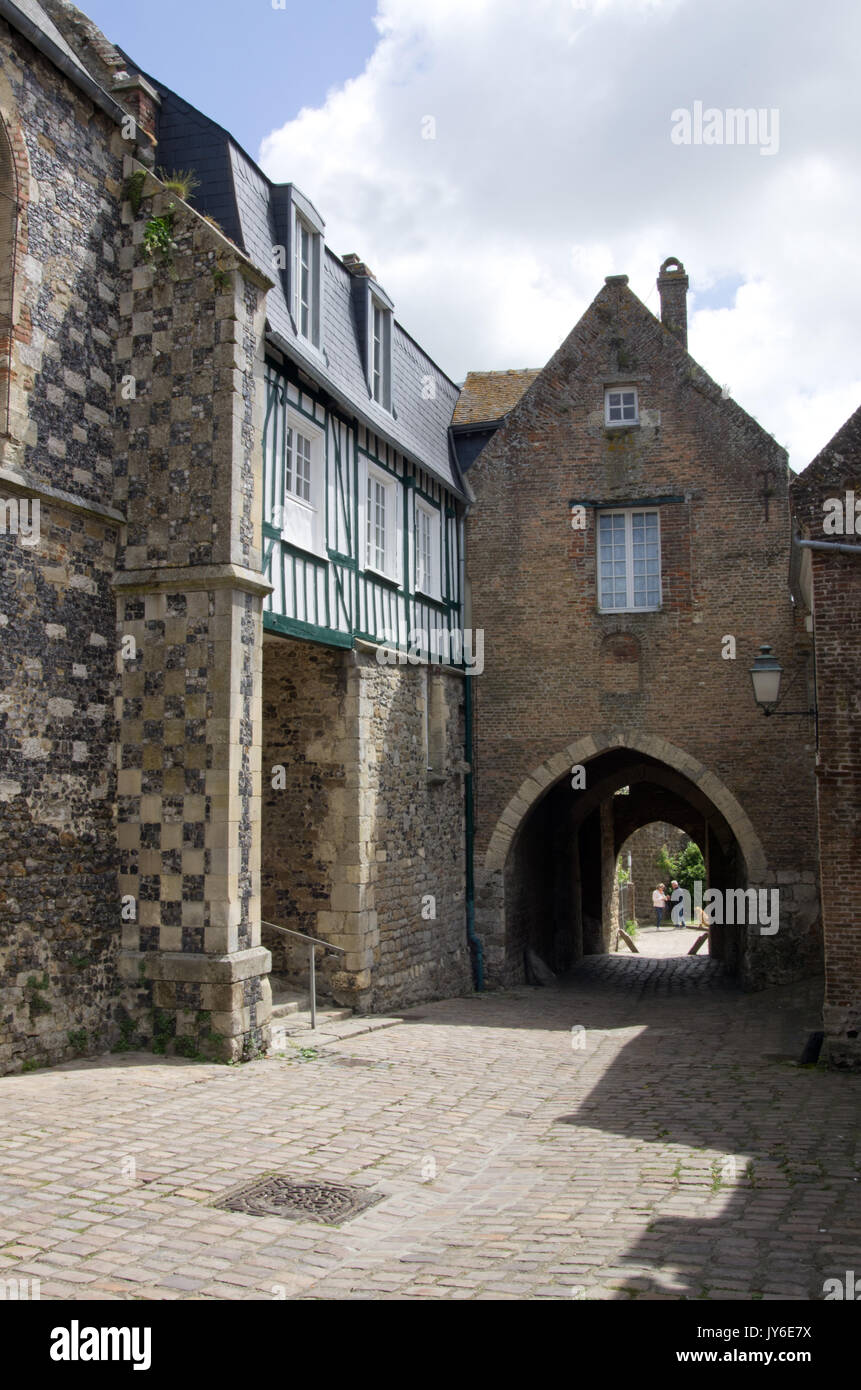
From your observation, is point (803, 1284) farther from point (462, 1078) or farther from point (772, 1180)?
point (462, 1078)

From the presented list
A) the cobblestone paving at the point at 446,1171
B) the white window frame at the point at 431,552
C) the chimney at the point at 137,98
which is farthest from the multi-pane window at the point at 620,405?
the cobblestone paving at the point at 446,1171

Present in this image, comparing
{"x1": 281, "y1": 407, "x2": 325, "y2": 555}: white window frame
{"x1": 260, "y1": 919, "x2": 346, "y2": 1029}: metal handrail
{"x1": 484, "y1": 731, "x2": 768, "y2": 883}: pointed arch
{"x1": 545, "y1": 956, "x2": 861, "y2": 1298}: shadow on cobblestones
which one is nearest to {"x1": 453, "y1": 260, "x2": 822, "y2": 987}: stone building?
{"x1": 484, "y1": 731, "x2": 768, "y2": 883}: pointed arch

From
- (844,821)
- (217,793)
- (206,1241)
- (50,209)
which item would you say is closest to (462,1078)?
(217,793)

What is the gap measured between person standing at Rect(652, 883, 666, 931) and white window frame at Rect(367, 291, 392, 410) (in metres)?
22.4

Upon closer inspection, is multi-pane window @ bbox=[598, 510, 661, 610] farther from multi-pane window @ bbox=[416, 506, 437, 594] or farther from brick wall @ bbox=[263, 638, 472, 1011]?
brick wall @ bbox=[263, 638, 472, 1011]

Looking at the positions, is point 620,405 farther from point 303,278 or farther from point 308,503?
point 308,503

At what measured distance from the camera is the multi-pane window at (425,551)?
14227 mm

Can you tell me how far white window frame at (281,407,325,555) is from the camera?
10547 millimetres

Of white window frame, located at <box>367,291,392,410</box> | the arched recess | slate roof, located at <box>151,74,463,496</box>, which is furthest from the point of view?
white window frame, located at <box>367,291,392,410</box>

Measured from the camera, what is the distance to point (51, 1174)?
5.56 m

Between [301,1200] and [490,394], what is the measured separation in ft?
46.1

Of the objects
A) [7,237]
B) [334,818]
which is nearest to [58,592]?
[7,237]

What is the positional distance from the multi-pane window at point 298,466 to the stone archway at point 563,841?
19.6 feet

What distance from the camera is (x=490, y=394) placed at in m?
17.5
